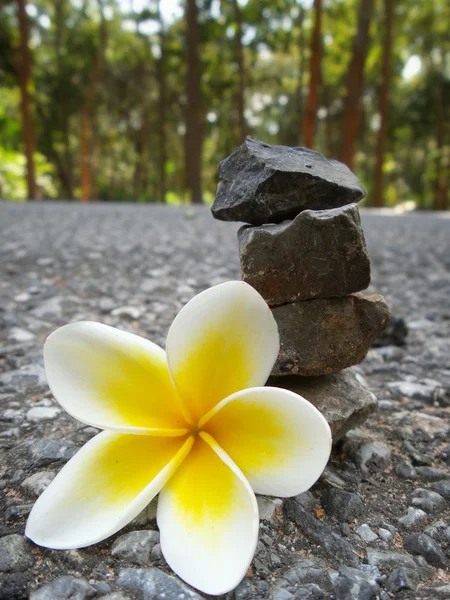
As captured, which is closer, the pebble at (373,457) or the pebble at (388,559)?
the pebble at (388,559)

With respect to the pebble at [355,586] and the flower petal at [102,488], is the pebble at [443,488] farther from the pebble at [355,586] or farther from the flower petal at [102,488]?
the flower petal at [102,488]

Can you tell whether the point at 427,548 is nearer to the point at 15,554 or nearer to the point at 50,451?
the point at 15,554

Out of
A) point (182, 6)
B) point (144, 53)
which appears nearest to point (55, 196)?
point (144, 53)

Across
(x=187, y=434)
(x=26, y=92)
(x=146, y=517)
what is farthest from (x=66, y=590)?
(x=26, y=92)

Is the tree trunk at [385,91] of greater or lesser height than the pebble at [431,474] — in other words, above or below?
above

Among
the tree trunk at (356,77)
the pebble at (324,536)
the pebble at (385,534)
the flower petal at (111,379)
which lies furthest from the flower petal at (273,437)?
the tree trunk at (356,77)

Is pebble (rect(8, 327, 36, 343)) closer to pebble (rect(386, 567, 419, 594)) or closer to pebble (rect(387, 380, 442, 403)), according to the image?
pebble (rect(387, 380, 442, 403))

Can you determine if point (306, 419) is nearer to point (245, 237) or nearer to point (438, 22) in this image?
point (245, 237)

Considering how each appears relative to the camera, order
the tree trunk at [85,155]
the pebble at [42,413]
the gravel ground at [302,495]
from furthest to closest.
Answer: the tree trunk at [85,155]
the pebble at [42,413]
the gravel ground at [302,495]
